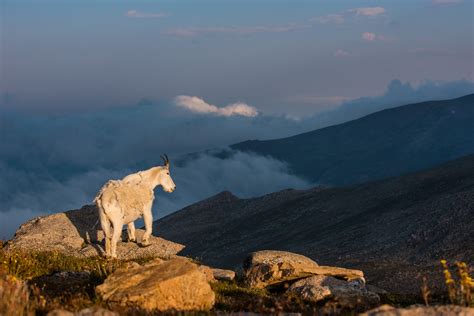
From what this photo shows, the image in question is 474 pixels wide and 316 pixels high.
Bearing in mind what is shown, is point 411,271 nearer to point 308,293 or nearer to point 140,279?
point 308,293

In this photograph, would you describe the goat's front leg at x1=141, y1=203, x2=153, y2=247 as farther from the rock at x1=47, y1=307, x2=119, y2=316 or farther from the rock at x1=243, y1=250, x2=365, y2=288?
the rock at x1=47, y1=307, x2=119, y2=316

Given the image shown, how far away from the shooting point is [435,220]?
1842 inches

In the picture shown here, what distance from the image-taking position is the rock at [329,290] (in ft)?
55.8

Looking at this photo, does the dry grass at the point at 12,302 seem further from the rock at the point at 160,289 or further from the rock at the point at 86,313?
the rock at the point at 160,289

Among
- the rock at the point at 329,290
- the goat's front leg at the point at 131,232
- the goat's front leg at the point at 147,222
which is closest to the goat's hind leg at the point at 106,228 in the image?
the goat's front leg at the point at 147,222

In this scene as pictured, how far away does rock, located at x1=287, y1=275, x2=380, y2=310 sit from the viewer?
17000mm

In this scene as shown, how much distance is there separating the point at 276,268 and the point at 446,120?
161010 mm

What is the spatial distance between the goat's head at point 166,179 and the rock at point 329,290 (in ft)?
24.7

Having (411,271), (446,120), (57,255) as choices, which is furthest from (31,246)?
(446,120)

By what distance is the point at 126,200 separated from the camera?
22.9m

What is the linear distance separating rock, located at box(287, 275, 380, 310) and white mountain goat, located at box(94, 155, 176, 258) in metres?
6.74

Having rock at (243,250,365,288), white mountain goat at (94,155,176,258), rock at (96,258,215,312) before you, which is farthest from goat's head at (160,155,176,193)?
rock at (96,258,215,312)

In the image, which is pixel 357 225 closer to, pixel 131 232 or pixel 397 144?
pixel 131 232

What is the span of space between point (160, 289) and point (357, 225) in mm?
41814
